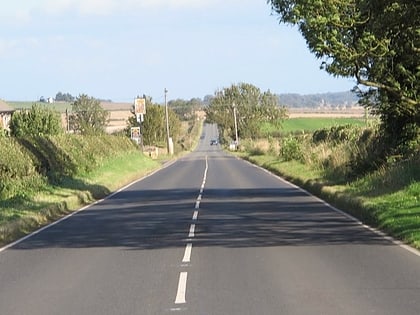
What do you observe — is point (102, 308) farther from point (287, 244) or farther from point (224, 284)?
point (287, 244)

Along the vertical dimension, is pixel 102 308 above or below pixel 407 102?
below

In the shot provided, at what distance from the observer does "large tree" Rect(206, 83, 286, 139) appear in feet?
433

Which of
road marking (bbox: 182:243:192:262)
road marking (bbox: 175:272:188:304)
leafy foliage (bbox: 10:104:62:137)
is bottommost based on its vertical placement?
road marking (bbox: 182:243:192:262)

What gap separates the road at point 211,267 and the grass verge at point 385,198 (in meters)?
0.48

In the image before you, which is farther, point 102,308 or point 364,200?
point 364,200

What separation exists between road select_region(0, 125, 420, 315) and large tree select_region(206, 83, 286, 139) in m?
110

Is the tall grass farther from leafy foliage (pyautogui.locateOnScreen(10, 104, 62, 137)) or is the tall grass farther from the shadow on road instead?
leafy foliage (pyautogui.locateOnScreen(10, 104, 62, 137))

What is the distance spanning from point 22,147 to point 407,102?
14.5 metres

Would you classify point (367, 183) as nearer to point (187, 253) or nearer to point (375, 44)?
point (375, 44)

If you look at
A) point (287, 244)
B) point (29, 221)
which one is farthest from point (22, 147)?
point (287, 244)

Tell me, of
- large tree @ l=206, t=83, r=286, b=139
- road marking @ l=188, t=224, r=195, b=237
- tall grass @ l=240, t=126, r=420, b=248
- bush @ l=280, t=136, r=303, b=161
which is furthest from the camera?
large tree @ l=206, t=83, r=286, b=139

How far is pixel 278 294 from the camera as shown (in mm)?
9664

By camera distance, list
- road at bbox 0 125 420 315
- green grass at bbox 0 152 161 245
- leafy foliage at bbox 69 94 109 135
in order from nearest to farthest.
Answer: road at bbox 0 125 420 315, green grass at bbox 0 152 161 245, leafy foliage at bbox 69 94 109 135

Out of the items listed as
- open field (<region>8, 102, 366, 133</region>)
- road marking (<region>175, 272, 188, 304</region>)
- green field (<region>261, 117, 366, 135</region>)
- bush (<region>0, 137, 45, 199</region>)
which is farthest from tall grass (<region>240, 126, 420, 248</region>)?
open field (<region>8, 102, 366, 133</region>)
